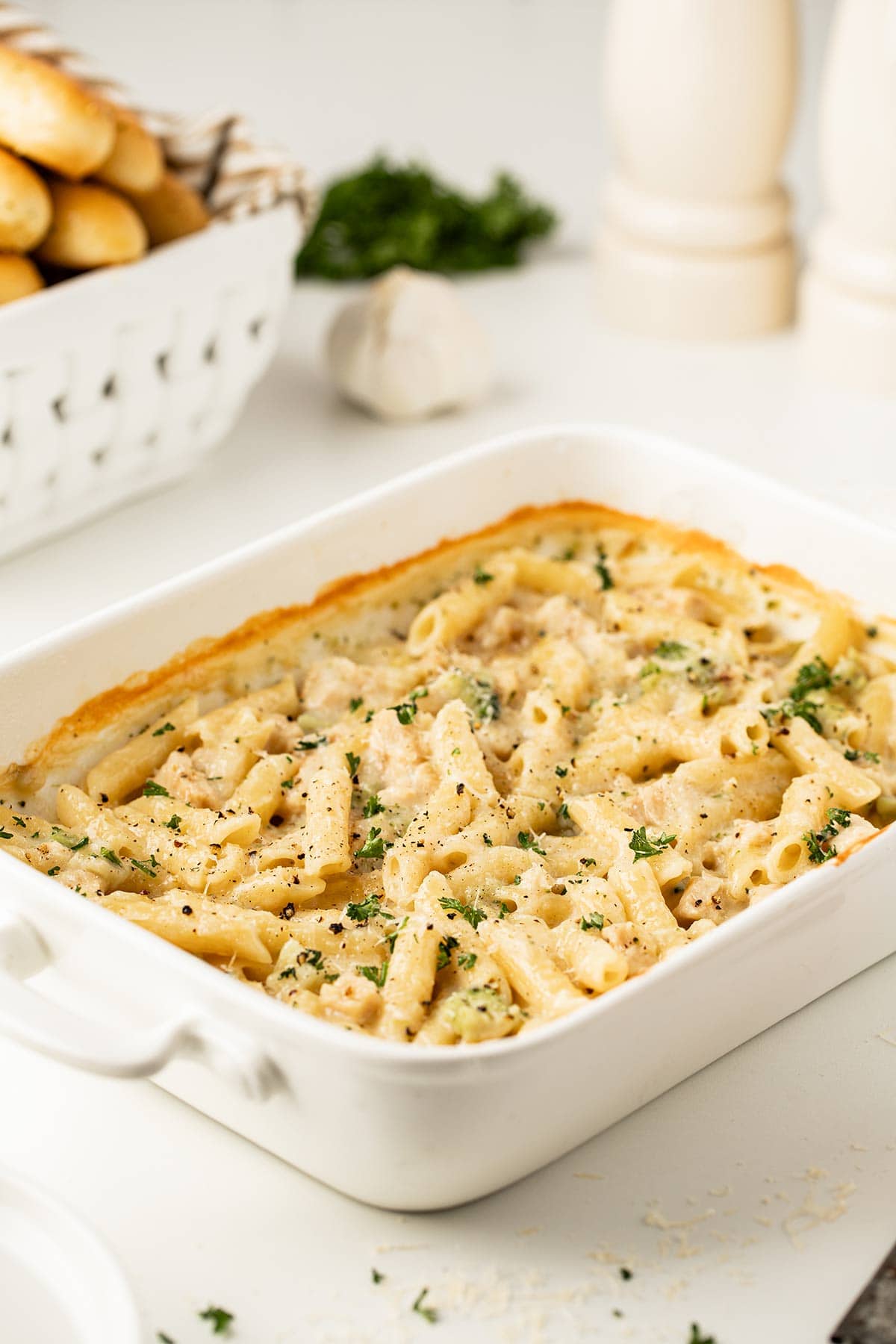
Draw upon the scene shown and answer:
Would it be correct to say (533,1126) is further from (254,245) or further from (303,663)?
(254,245)

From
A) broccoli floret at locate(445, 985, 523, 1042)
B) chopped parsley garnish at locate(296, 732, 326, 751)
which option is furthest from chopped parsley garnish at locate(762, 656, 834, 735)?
broccoli floret at locate(445, 985, 523, 1042)

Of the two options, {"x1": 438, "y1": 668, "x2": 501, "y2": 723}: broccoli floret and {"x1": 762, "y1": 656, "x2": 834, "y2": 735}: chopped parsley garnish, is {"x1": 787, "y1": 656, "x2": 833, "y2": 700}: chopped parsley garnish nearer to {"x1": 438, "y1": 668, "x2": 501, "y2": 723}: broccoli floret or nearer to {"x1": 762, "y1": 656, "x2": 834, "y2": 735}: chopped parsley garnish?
{"x1": 762, "y1": 656, "x2": 834, "y2": 735}: chopped parsley garnish

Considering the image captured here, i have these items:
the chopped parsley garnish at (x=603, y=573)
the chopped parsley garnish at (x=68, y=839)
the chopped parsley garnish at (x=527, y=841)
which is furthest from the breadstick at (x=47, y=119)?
the chopped parsley garnish at (x=527, y=841)

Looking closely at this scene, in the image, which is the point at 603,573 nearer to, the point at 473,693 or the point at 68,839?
the point at 473,693

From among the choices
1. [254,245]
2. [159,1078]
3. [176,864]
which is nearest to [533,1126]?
[159,1078]

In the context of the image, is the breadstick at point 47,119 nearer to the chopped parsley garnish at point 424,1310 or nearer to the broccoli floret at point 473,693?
the broccoli floret at point 473,693
